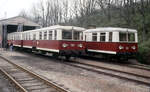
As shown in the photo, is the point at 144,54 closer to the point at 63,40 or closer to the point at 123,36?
→ the point at 123,36

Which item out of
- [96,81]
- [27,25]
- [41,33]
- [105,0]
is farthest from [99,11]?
[96,81]

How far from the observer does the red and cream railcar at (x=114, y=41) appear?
15.2m

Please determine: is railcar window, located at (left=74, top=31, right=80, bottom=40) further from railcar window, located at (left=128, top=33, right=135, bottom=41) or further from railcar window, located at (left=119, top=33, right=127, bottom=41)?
railcar window, located at (left=128, top=33, right=135, bottom=41)

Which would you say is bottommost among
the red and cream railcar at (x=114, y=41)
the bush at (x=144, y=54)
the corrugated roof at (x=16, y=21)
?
the bush at (x=144, y=54)

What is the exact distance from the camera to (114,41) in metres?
15.3

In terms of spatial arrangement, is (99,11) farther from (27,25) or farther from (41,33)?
→ (41,33)

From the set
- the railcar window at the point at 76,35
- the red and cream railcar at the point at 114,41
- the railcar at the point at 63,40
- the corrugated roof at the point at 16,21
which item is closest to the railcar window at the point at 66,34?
the railcar at the point at 63,40

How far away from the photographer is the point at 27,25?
1533 inches

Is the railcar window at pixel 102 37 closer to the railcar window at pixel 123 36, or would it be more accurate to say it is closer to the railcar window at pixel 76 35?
the railcar window at pixel 123 36

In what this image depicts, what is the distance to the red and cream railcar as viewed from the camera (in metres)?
15.2

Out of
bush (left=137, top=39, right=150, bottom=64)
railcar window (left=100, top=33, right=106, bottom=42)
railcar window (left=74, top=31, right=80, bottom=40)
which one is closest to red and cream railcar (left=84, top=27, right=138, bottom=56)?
railcar window (left=100, top=33, right=106, bottom=42)

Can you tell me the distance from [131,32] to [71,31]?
17.6 feet

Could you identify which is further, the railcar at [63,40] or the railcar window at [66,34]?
the railcar window at [66,34]

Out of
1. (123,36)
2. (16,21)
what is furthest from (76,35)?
(16,21)
